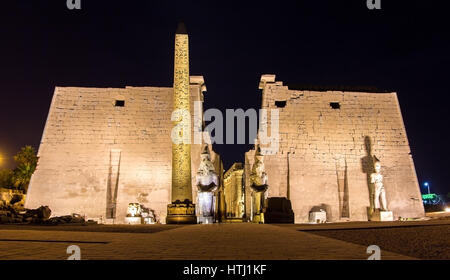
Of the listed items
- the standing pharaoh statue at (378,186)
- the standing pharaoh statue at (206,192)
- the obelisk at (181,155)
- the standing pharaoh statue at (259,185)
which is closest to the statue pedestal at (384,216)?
the standing pharaoh statue at (378,186)

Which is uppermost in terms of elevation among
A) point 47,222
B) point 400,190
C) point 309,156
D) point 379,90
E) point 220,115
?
point 379,90

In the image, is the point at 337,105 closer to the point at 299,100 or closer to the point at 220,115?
the point at 299,100

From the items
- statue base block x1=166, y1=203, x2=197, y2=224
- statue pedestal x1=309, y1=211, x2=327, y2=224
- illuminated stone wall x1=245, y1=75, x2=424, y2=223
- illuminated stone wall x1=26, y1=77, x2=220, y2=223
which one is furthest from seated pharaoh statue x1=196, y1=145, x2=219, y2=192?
statue pedestal x1=309, y1=211, x2=327, y2=224

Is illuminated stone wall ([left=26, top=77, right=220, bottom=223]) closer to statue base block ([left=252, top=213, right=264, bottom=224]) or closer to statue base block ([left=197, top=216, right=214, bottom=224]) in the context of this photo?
statue base block ([left=252, top=213, right=264, bottom=224])

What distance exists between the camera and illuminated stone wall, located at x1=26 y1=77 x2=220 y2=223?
15.0 meters

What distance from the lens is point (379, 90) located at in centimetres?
1752

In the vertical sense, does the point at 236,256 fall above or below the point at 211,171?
below

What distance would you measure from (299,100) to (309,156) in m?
2.58

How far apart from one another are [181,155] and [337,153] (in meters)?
7.48

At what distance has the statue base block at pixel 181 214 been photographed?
11344mm

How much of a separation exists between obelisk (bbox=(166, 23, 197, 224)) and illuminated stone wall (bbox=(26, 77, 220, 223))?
3399mm
